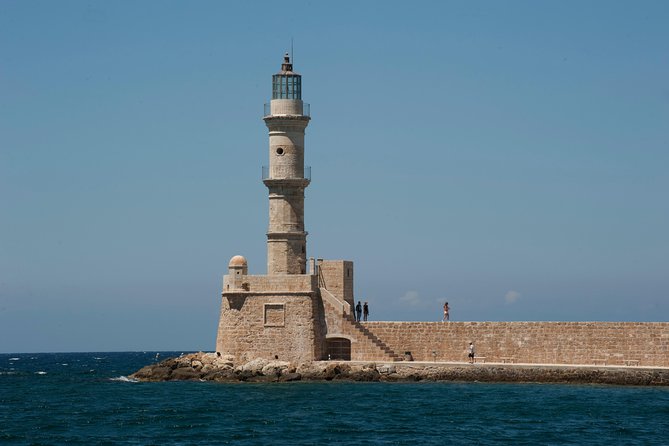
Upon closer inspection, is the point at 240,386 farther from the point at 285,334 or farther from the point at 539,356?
the point at 539,356

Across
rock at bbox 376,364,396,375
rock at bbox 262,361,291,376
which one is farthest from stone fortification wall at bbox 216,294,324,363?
rock at bbox 376,364,396,375

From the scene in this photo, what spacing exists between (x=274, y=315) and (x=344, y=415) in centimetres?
916

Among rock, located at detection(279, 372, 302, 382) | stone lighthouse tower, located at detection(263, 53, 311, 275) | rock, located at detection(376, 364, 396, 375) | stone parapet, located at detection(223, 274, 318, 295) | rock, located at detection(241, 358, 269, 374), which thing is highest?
stone lighthouse tower, located at detection(263, 53, 311, 275)

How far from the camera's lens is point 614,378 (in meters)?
36.0

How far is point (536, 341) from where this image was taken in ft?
125

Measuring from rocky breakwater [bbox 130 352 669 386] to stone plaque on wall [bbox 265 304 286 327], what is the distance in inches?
48.8

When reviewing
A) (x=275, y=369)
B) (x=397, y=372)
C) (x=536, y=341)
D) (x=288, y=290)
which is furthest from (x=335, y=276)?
(x=536, y=341)

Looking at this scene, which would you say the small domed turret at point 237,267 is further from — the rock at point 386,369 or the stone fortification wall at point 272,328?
the rock at point 386,369

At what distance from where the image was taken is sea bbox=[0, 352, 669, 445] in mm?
28328

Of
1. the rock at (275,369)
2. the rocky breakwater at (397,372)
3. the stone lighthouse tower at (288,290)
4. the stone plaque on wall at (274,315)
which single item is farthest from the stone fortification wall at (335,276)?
the rock at (275,369)

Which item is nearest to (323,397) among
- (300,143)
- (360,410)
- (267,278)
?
(360,410)

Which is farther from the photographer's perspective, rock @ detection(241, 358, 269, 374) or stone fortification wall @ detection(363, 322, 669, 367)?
rock @ detection(241, 358, 269, 374)

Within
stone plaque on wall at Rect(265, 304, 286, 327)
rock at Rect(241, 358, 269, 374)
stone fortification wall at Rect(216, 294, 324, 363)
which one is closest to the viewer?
rock at Rect(241, 358, 269, 374)

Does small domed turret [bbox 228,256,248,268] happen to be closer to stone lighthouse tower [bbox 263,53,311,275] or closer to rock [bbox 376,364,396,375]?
stone lighthouse tower [bbox 263,53,311,275]
